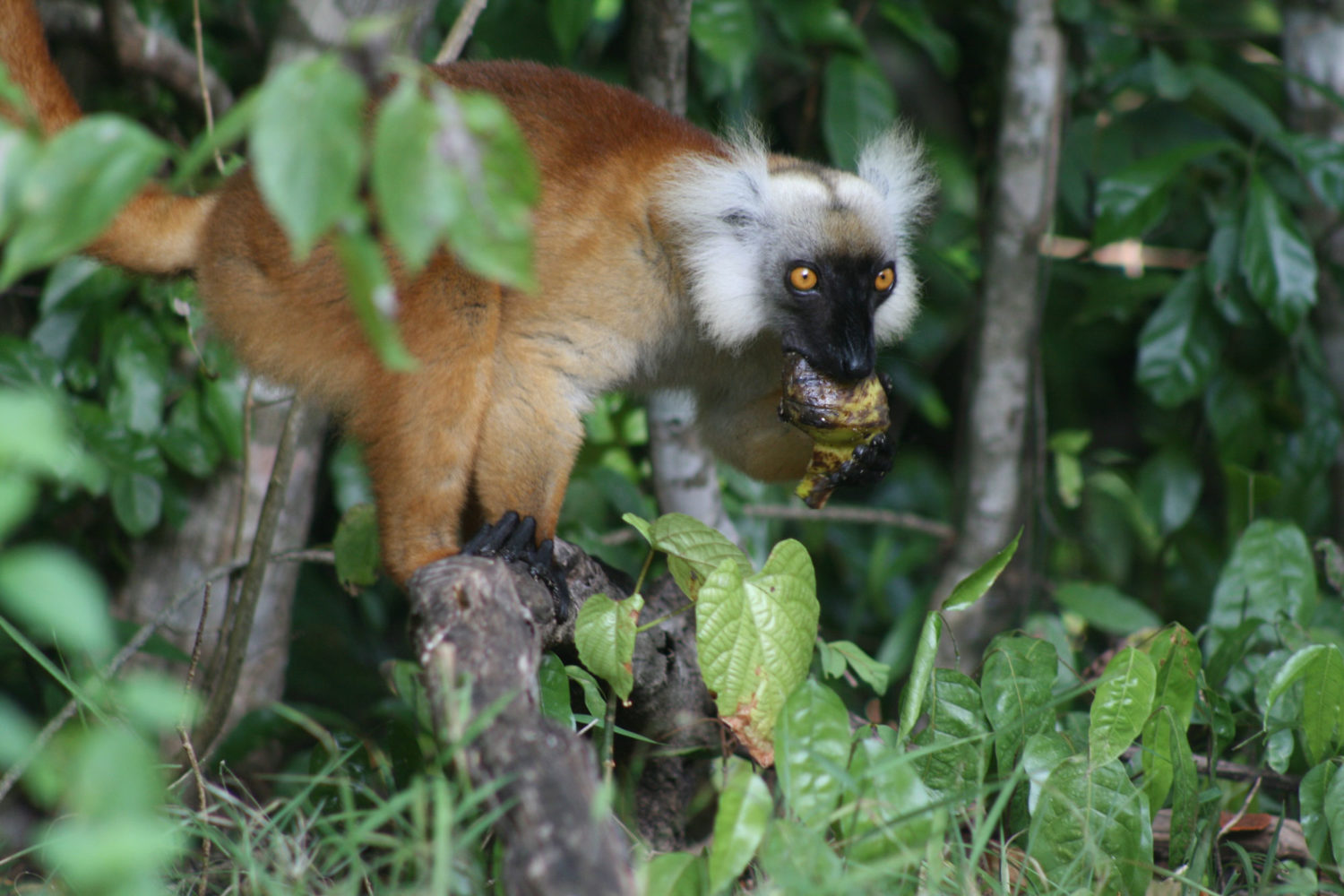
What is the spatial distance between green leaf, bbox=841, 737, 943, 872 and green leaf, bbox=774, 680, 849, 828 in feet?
0.15

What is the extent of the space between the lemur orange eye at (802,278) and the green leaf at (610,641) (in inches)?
48.4

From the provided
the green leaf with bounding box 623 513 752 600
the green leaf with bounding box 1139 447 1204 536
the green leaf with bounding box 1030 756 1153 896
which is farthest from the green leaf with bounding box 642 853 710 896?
the green leaf with bounding box 1139 447 1204 536

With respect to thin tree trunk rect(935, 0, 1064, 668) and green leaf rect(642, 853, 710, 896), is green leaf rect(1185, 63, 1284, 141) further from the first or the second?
green leaf rect(642, 853, 710, 896)

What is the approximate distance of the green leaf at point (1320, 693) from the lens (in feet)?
8.73

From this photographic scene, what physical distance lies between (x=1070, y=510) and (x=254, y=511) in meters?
4.00

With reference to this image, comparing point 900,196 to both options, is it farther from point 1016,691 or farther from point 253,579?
point 253,579

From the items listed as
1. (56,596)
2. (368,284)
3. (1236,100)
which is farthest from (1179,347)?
(56,596)

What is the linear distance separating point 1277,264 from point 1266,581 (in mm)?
1297

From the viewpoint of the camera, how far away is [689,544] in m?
2.57

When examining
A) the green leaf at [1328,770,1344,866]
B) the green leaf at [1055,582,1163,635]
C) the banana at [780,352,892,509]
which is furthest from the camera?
the green leaf at [1055,582,1163,635]

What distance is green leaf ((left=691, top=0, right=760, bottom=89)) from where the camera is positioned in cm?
381

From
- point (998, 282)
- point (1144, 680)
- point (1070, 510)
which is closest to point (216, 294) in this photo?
point (1144, 680)

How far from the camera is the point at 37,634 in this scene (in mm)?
3660

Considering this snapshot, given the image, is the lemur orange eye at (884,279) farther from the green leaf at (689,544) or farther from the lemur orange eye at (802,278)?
the green leaf at (689,544)
